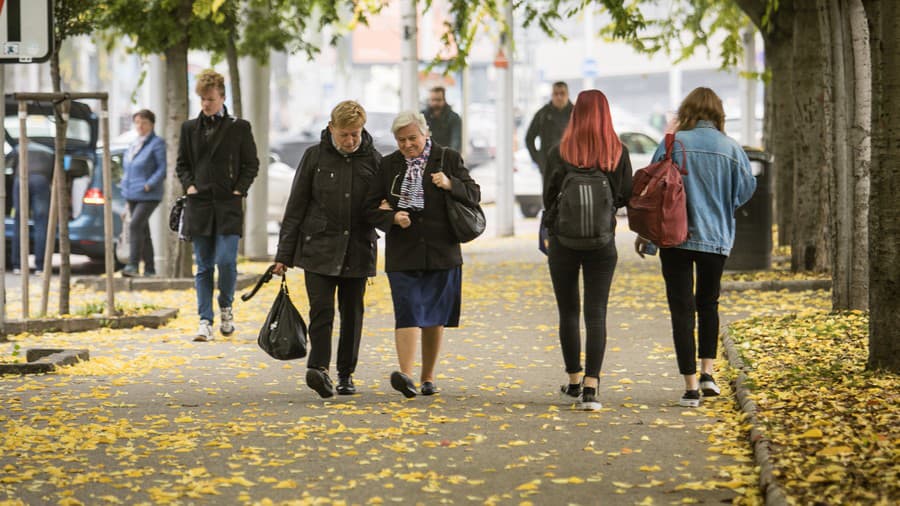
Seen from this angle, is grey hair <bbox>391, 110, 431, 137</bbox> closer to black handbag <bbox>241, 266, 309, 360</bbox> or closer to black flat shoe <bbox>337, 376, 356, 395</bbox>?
black handbag <bbox>241, 266, 309, 360</bbox>

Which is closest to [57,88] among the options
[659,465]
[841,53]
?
[841,53]

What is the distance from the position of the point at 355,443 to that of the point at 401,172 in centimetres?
195

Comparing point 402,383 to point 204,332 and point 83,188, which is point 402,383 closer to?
point 204,332

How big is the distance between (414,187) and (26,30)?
11.4 ft

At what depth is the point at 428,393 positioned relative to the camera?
955 centimetres

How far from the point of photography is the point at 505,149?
1029 inches

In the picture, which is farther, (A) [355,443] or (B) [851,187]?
(B) [851,187]

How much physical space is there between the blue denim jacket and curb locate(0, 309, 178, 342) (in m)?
5.68

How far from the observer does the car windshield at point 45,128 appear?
2122cm

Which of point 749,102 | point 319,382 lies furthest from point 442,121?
point 749,102

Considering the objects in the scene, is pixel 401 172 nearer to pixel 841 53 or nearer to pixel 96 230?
pixel 841 53

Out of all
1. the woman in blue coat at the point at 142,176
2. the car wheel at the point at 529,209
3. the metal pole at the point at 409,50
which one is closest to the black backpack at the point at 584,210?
the woman in blue coat at the point at 142,176

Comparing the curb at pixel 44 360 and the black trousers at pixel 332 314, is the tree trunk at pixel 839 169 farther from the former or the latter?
the curb at pixel 44 360

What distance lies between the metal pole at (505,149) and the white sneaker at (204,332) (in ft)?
45.0
